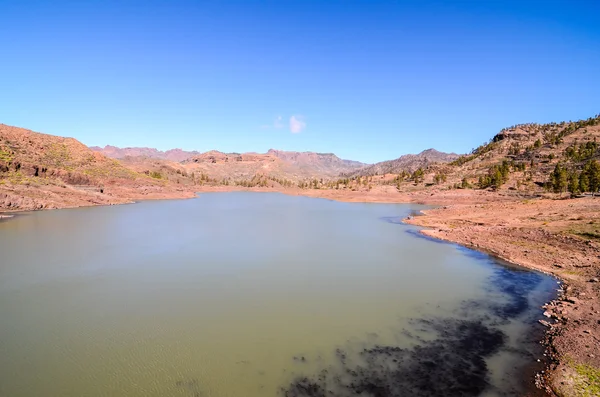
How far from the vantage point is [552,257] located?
81.3ft

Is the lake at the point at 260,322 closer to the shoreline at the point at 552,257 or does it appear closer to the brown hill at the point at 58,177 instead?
the shoreline at the point at 552,257

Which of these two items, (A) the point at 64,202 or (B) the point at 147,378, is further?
(A) the point at 64,202

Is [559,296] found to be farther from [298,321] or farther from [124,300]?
[124,300]

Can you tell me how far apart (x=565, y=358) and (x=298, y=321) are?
33.3 ft

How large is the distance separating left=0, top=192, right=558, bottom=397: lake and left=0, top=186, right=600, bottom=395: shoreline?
2.78 ft

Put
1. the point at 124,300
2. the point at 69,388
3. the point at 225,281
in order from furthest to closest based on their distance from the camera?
the point at 225,281, the point at 124,300, the point at 69,388

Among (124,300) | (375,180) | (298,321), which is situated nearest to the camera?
(298,321)

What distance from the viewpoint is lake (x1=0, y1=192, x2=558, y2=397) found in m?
10.4

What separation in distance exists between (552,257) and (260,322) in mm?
23904

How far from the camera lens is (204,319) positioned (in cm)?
1477

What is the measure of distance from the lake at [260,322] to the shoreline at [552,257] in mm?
849

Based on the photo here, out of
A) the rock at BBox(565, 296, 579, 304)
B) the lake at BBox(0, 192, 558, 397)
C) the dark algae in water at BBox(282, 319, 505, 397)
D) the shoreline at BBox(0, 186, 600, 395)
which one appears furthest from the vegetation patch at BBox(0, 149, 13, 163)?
the rock at BBox(565, 296, 579, 304)

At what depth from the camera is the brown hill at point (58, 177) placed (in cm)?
5784

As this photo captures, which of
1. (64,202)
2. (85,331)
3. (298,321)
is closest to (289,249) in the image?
(298,321)
